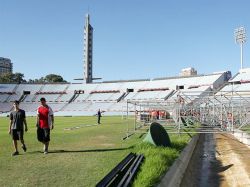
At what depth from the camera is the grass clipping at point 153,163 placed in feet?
25.4

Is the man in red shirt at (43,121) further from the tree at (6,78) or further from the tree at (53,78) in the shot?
the tree at (53,78)

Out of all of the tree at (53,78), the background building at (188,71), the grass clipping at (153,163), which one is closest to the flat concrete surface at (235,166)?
the grass clipping at (153,163)

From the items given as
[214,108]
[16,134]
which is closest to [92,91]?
[214,108]

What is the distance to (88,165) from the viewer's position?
984 centimetres

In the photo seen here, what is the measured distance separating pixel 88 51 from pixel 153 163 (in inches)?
3760

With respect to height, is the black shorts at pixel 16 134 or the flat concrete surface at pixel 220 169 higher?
the black shorts at pixel 16 134

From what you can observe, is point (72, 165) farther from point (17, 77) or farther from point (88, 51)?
point (17, 77)

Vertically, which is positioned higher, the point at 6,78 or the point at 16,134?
the point at 6,78

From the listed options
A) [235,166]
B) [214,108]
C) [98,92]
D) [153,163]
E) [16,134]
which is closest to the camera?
[153,163]

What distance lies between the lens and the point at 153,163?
31.5ft

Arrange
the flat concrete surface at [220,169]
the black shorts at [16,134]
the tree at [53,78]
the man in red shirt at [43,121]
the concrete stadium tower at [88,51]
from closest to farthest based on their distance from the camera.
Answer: the flat concrete surface at [220,169] → the black shorts at [16,134] → the man in red shirt at [43,121] → the concrete stadium tower at [88,51] → the tree at [53,78]

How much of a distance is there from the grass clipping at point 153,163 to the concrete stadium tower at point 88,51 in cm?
8991

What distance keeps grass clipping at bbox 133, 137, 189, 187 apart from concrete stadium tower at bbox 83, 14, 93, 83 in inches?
3540

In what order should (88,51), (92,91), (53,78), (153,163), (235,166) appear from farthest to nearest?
(53,78) → (88,51) → (92,91) → (235,166) → (153,163)
